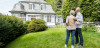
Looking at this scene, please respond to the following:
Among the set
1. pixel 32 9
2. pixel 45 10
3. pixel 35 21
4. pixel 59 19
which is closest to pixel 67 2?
pixel 59 19

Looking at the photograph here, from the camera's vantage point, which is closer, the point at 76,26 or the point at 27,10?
the point at 76,26

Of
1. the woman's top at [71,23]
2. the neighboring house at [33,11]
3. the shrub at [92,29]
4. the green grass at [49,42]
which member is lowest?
the green grass at [49,42]

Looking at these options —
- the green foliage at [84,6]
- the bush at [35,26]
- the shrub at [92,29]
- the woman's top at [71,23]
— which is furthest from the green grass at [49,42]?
the green foliage at [84,6]

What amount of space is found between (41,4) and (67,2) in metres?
8.63

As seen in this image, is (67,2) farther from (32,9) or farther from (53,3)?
(32,9)

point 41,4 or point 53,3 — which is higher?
point 53,3

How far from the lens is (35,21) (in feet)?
34.6

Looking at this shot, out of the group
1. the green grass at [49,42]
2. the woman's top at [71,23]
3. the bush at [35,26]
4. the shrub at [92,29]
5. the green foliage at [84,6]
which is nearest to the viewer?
the woman's top at [71,23]

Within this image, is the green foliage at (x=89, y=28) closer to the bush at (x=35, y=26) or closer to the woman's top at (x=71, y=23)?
the bush at (x=35, y=26)

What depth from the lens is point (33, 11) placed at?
1836 cm

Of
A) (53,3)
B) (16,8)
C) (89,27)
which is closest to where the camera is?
(89,27)

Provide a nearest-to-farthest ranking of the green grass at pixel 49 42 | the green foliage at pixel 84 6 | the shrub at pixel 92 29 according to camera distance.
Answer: the green grass at pixel 49 42, the shrub at pixel 92 29, the green foliage at pixel 84 6

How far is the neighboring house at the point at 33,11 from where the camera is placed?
1750 centimetres

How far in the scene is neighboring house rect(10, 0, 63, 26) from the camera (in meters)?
17.5
